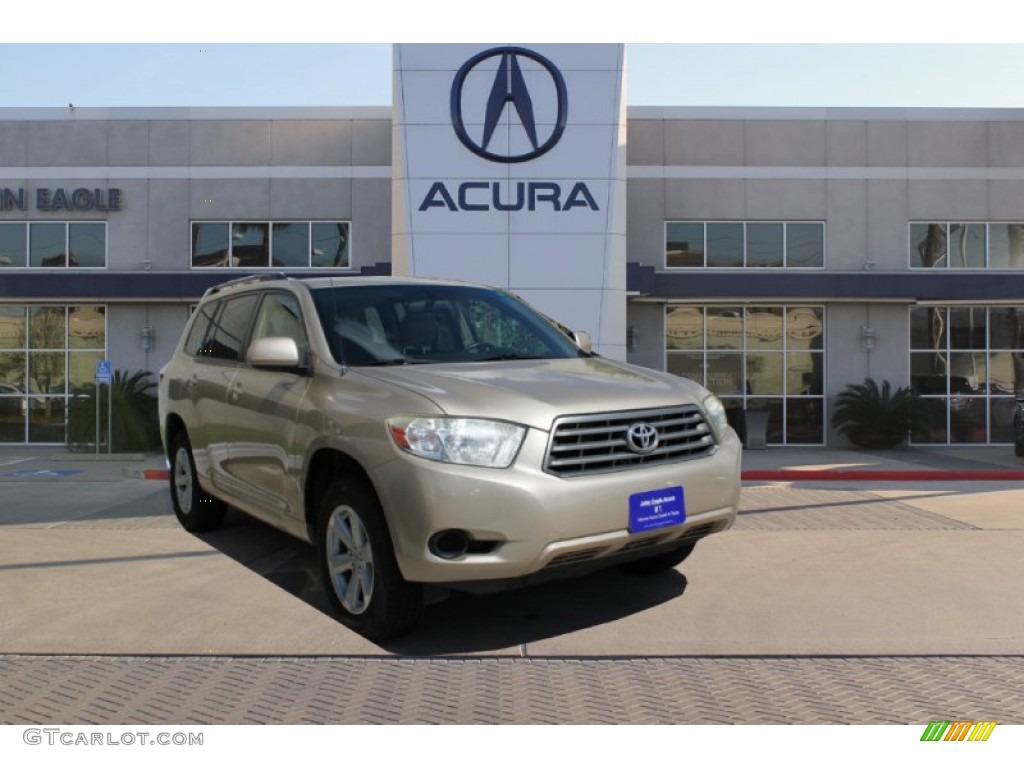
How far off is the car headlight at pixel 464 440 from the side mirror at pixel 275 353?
42.6 inches

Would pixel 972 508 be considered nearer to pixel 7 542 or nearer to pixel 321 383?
pixel 321 383

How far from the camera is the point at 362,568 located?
466 cm

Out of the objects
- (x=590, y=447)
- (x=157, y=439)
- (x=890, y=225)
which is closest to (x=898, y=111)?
(x=890, y=225)

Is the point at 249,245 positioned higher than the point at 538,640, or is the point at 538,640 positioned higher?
the point at 249,245

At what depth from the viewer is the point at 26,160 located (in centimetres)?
1991

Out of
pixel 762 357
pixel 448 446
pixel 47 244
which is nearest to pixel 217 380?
pixel 448 446

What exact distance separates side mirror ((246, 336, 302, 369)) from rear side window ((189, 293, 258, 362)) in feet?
4.04

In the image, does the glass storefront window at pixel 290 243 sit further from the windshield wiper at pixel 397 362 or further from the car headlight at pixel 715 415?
the car headlight at pixel 715 415

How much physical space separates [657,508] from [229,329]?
12.0 ft

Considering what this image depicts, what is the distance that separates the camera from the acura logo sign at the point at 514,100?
16.4m

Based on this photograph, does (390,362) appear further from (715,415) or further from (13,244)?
(13,244)

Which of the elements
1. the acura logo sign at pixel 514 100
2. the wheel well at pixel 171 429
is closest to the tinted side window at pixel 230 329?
the wheel well at pixel 171 429
